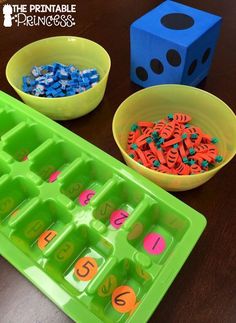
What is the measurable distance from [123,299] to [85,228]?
0.12 m

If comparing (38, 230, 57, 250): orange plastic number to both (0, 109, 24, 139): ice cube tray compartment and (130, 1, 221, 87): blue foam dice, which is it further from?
(130, 1, 221, 87): blue foam dice

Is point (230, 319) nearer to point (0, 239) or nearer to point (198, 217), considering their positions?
point (198, 217)

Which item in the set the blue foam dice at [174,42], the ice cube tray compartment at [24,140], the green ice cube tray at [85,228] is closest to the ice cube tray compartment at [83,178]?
the green ice cube tray at [85,228]

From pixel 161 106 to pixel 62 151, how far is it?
0.23 m

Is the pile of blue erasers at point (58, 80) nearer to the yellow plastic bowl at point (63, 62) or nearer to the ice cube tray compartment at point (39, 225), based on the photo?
the yellow plastic bowl at point (63, 62)

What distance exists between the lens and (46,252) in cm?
46

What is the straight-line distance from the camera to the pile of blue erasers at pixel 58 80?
2.23ft

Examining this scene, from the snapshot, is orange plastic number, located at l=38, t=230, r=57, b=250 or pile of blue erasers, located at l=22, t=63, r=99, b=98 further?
pile of blue erasers, located at l=22, t=63, r=99, b=98

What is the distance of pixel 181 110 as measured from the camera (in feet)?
2.17

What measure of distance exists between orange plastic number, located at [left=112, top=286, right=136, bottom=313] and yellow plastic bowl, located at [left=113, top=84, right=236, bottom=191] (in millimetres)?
180

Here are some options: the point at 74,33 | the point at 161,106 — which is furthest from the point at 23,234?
the point at 74,33

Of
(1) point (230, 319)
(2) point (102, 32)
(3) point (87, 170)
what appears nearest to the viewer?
(1) point (230, 319)

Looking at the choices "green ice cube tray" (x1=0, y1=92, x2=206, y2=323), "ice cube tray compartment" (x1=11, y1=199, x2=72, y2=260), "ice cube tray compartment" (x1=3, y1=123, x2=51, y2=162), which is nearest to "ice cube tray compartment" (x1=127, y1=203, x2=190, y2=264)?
"green ice cube tray" (x1=0, y1=92, x2=206, y2=323)

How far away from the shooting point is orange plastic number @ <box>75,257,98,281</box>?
19.3 inches
